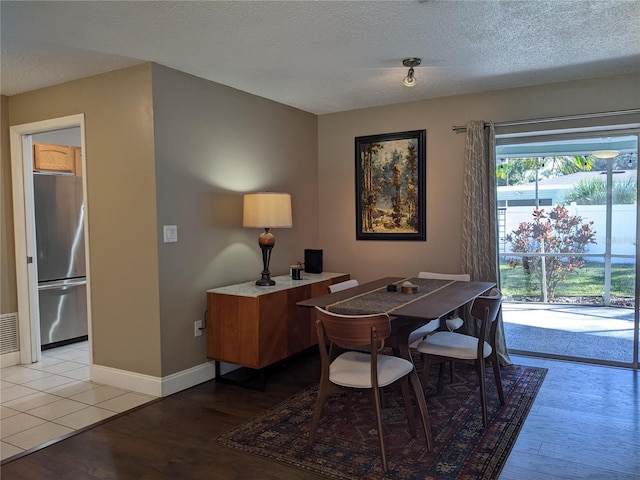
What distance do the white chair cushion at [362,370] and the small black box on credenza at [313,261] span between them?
189cm

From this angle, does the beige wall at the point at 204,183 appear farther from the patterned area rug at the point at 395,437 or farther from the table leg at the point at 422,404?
the table leg at the point at 422,404

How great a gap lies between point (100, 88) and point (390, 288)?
2737 mm

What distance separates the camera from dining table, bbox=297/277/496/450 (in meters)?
2.64

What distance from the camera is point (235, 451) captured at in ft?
8.55

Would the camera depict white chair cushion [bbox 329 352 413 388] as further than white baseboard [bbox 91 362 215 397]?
No

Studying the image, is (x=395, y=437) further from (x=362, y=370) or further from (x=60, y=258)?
(x=60, y=258)

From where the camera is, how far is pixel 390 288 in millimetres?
3406

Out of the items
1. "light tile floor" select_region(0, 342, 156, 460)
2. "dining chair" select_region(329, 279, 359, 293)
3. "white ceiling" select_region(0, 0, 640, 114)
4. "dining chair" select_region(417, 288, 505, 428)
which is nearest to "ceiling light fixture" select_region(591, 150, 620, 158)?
"white ceiling" select_region(0, 0, 640, 114)

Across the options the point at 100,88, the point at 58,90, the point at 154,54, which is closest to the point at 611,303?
the point at 154,54

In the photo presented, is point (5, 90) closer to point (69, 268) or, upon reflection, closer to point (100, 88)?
point (100, 88)

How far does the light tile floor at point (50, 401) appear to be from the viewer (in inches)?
113

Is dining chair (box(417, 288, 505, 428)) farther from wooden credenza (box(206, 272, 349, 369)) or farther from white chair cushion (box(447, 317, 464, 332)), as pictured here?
wooden credenza (box(206, 272, 349, 369))

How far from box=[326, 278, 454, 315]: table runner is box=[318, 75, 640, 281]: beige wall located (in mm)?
1068

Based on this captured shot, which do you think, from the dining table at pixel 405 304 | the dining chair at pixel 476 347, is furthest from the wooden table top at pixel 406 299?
the dining chair at pixel 476 347
